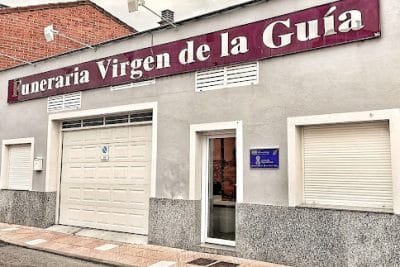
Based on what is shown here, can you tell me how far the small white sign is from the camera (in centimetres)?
959

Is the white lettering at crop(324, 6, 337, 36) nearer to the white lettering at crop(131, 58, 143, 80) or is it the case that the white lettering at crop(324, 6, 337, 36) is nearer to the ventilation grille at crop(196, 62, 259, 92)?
the ventilation grille at crop(196, 62, 259, 92)

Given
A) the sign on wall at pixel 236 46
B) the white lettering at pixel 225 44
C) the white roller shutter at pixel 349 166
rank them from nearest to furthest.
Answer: the white roller shutter at pixel 349 166, the sign on wall at pixel 236 46, the white lettering at pixel 225 44

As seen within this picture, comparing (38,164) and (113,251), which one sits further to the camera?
(38,164)

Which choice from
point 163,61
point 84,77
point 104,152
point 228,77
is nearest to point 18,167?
point 104,152

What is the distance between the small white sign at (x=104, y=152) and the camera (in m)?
9.59

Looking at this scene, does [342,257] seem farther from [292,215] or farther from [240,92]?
[240,92]

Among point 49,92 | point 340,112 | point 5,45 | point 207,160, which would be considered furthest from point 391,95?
point 5,45

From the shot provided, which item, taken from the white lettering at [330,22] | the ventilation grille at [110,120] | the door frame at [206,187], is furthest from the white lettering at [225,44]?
the ventilation grille at [110,120]

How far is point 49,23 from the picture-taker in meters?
15.7

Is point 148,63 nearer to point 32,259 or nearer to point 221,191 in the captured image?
point 221,191

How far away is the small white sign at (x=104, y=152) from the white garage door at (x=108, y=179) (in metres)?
A: 0.05

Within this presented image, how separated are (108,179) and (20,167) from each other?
11.7ft

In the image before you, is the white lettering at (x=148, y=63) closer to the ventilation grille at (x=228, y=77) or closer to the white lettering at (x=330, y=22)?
A: the ventilation grille at (x=228, y=77)

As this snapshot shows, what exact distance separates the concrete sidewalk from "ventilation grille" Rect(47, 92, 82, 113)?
10.1ft
